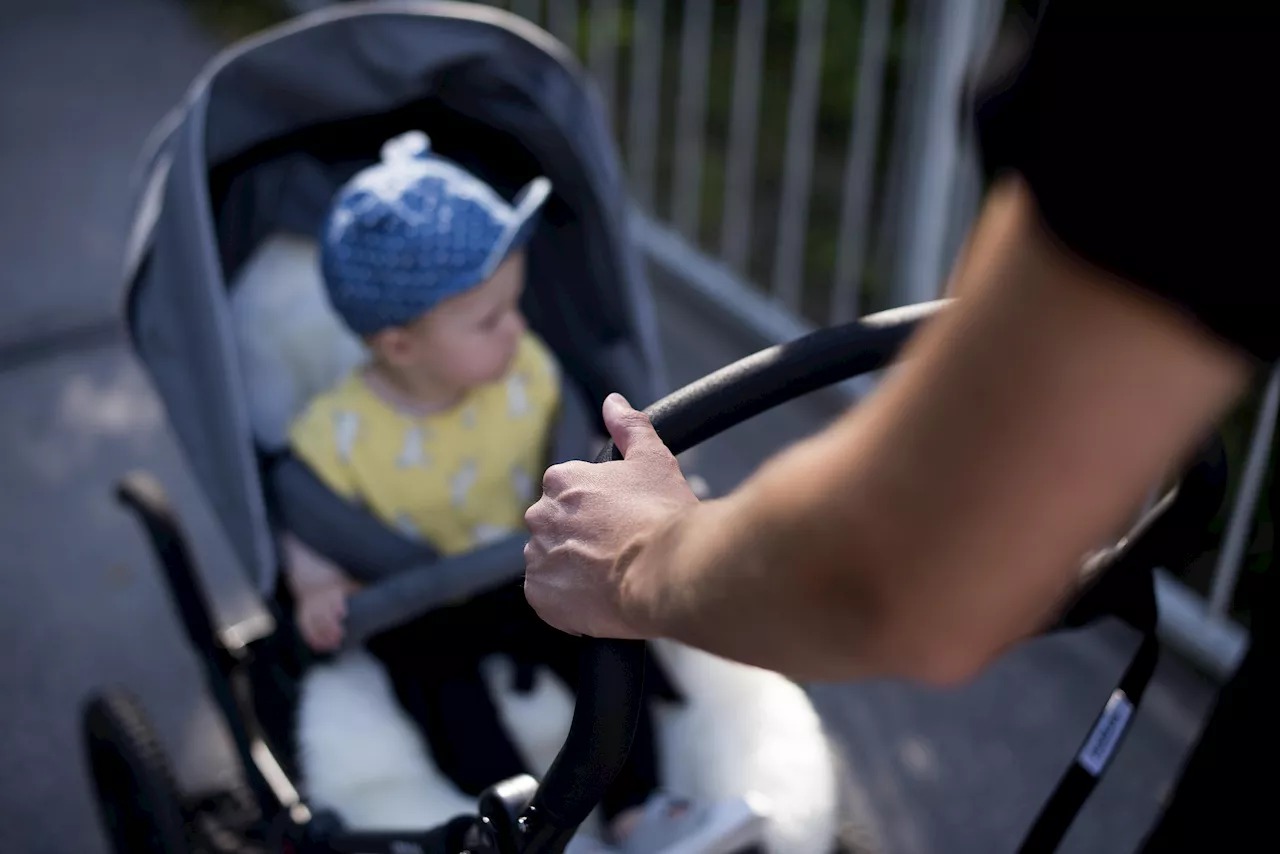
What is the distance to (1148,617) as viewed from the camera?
1.17m

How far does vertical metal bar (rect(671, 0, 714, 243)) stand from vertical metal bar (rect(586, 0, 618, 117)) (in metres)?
0.32

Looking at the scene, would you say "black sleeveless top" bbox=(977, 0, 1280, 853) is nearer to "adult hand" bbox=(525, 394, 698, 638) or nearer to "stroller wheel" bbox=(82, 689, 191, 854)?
"adult hand" bbox=(525, 394, 698, 638)

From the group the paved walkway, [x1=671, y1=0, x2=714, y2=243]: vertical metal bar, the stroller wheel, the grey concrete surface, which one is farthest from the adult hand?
the grey concrete surface

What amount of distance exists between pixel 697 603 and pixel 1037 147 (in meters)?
0.31

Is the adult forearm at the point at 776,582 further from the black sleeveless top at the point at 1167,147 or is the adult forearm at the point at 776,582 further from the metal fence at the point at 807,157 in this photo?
the metal fence at the point at 807,157

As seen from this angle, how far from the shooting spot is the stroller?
153 centimetres

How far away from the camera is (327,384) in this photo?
6.30ft

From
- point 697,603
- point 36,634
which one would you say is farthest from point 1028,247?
point 36,634

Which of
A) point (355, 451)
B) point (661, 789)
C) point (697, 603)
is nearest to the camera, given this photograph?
point (697, 603)

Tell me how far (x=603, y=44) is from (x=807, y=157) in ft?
3.67

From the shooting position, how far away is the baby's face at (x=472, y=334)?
1.68 metres

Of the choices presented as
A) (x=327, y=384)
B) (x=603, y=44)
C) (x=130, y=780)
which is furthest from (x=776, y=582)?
(x=603, y=44)

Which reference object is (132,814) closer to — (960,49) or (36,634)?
(36,634)

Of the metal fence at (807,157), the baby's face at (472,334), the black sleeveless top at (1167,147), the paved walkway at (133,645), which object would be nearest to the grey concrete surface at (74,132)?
the paved walkway at (133,645)
